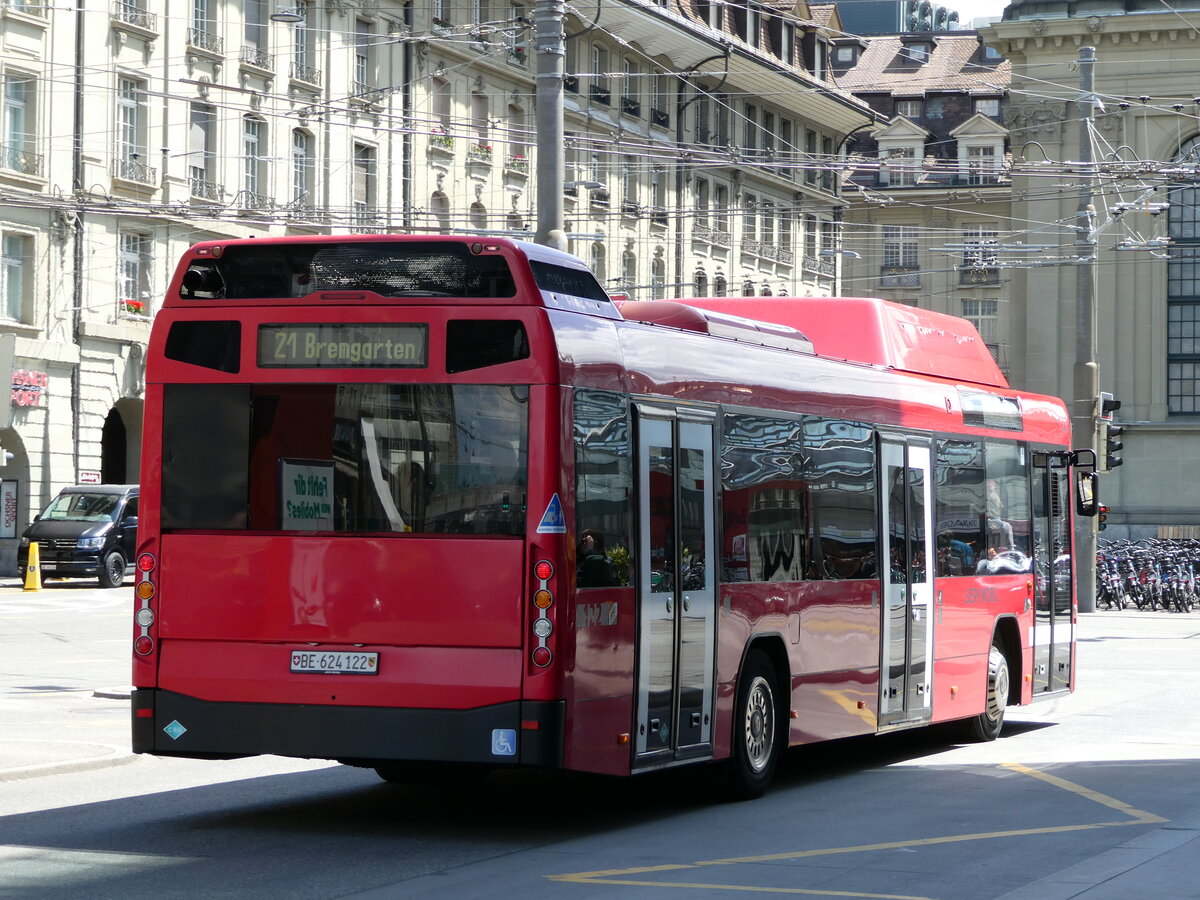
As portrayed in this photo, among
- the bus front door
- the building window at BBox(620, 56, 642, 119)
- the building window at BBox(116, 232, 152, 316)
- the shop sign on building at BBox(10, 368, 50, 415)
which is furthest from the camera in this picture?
the building window at BBox(620, 56, 642, 119)

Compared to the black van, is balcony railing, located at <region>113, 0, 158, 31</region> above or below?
above

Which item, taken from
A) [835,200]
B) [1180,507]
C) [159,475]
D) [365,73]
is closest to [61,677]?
[159,475]

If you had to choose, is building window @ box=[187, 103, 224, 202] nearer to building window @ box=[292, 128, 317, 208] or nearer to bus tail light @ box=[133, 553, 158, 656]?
building window @ box=[292, 128, 317, 208]

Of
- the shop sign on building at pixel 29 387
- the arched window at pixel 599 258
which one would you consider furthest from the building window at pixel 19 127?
the arched window at pixel 599 258

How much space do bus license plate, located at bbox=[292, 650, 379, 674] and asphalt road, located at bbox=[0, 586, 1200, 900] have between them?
815 mm

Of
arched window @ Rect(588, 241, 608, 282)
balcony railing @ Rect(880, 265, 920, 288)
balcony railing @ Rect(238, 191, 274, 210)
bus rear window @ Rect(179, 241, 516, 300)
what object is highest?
balcony railing @ Rect(880, 265, 920, 288)

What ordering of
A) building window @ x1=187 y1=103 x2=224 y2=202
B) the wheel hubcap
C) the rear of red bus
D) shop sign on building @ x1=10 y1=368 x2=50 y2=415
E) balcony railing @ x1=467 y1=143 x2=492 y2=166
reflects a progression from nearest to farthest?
→ the rear of red bus < the wheel hubcap < shop sign on building @ x1=10 y1=368 x2=50 y2=415 < building window @ x1=187 y1=103 x2=224 y2=202 < balcony railing @ x1=467 y1=143 x2=492 y2=166

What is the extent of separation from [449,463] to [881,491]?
4.54 m

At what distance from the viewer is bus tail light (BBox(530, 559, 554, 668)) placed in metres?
9.45

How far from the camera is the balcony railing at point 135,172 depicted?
4259 centimetres

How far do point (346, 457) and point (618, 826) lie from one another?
241cm

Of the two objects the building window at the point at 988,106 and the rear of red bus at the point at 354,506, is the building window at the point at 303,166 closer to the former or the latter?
the rear of red bus at the point at 354,506

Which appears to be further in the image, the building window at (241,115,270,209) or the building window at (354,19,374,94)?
the building window at (354,19,374,94)

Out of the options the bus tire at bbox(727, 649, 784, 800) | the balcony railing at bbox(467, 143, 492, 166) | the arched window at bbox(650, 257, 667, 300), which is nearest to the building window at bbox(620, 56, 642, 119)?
the arched window at bbox(650, 257, 667, 300)
